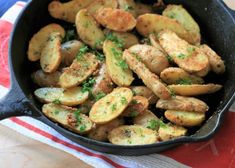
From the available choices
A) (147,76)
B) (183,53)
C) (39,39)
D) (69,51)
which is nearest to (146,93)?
(147,76)

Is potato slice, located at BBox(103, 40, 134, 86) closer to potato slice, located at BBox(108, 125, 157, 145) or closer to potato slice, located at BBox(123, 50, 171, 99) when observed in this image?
potato slice, located at BBox(123, 50, 171, 99)

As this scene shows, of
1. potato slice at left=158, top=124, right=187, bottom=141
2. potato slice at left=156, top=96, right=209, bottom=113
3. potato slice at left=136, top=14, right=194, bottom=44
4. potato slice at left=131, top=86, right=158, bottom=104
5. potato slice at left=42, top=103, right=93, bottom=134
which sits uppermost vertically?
potato slice at left=136, top=14, right=194, bottom=44

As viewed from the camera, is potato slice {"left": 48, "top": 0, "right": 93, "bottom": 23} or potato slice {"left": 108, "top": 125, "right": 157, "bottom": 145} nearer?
potato slice {"left": 108, "top": 125, "right": 157, "bottom": 145}

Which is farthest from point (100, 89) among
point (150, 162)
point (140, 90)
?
point (150, 162)

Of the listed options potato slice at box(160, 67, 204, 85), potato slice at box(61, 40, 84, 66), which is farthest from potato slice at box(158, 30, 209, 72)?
potato slice at box(61, 40, 84, 66)

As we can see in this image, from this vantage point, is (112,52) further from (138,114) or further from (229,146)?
(229,146)

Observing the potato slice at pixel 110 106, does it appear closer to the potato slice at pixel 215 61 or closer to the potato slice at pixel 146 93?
the potato slice at pixel 146 93

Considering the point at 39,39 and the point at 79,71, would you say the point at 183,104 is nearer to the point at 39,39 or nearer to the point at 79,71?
the point at 79,71
